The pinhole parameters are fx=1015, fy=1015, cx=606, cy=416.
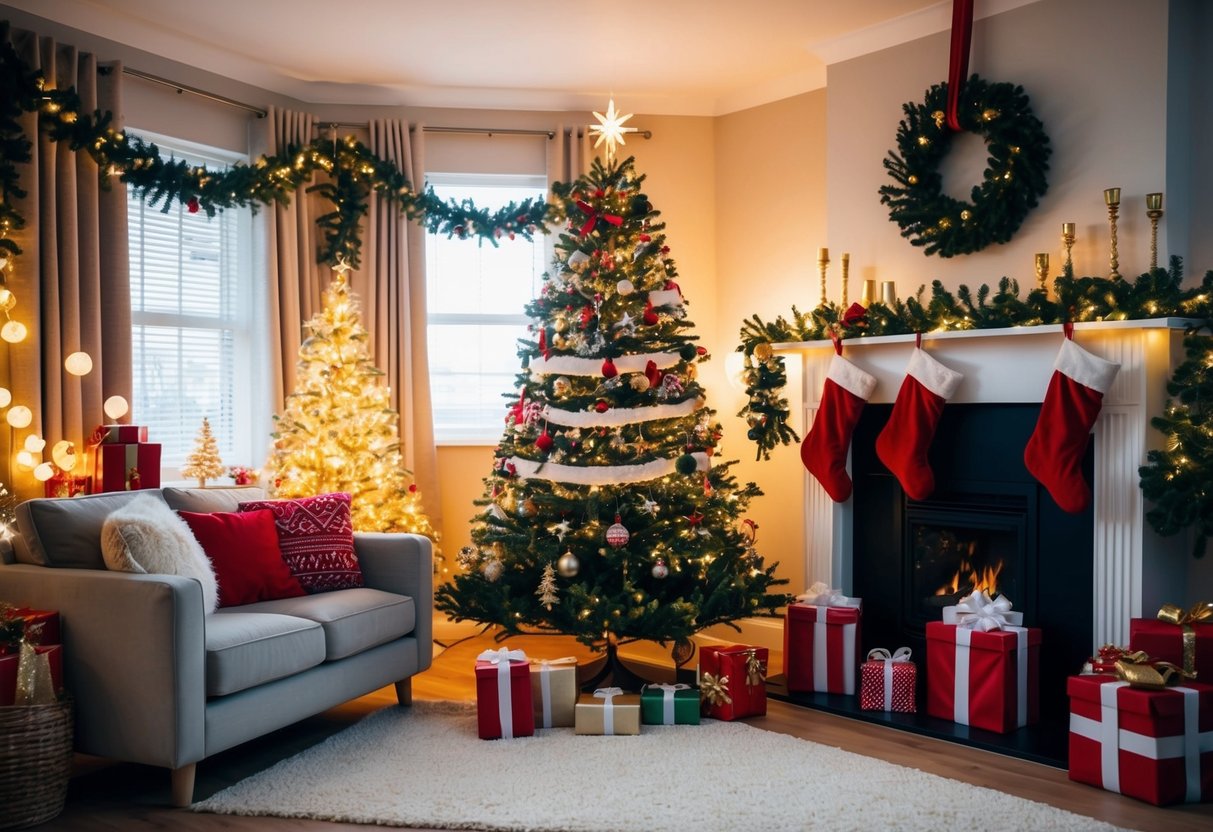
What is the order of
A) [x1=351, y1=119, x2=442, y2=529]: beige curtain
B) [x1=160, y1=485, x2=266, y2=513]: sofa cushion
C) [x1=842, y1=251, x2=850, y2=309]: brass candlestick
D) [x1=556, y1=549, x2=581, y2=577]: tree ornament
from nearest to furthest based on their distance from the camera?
[x1=160, y1=485, x2=266, y2=513]: sofa cushion, [x1=556, y1=549, x2=581, y2=577]: tree ornament, [x1=842, y1=251, x2=850, y2=309]: brass candlestick, [x1=351, y1=119, x2=442, y2=529]: beige curtain

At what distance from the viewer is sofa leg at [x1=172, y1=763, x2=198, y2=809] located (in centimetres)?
295

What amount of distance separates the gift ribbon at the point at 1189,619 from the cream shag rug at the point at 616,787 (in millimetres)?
728

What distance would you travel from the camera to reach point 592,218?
163 inches

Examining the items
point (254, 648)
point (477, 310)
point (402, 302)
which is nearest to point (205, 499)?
point (254, 648)

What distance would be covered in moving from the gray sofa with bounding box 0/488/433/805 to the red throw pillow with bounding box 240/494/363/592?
0.16 meters

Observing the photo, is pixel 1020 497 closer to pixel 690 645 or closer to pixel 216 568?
pixel 690 645

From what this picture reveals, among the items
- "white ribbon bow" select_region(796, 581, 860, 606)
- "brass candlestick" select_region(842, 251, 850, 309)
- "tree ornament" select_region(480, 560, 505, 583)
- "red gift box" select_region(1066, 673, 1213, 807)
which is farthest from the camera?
"brass candlestick" select_region(842, 251, 850, 309)

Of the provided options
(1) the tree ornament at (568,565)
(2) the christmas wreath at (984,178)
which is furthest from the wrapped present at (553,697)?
(2) the christmas wreath at (984,178)

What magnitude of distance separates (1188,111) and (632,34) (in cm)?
225

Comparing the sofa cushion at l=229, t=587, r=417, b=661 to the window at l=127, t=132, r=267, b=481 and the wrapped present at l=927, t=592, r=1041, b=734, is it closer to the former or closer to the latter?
the window at l=127, t=132, r=267, b=481

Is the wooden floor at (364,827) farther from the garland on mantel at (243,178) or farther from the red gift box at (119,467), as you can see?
the garland on mantel at (243,178)

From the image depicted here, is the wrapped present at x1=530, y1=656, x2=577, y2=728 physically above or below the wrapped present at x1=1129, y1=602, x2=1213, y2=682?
below

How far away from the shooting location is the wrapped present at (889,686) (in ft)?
12.7

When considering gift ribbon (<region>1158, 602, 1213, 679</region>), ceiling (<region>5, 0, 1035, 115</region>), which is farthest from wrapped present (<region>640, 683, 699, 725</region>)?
ceiling (<region>5, 0, 1035, 115</region>)
